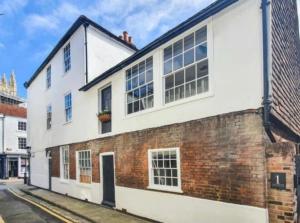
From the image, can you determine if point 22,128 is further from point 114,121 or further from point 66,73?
point 114,121

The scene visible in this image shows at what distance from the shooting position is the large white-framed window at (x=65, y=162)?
55.0 ft

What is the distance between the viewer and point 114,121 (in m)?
11.9

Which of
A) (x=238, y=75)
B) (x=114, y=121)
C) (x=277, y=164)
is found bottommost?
(x=277, y=164)

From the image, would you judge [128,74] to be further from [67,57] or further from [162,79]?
[67,57]

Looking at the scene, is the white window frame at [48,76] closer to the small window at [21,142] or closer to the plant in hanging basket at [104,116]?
the plant in hanging basket at [104,116]

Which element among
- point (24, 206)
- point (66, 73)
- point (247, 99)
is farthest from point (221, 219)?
point (66, 73)

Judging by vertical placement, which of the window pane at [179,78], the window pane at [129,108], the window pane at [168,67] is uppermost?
the window pane at [168,67]

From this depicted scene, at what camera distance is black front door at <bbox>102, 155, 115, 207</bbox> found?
12.0m

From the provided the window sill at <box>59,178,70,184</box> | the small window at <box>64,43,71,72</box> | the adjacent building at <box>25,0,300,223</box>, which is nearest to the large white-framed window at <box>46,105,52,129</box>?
the small window at <box>64,43,71,72</box>

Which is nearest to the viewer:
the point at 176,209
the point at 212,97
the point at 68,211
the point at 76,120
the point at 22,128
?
the point at 212,97

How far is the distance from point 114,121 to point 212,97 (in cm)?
551

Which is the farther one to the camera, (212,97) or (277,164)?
(212,97)

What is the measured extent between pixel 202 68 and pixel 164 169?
3331mm

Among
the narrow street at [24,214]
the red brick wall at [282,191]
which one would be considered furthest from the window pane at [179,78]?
the narrow street at [24,214]
